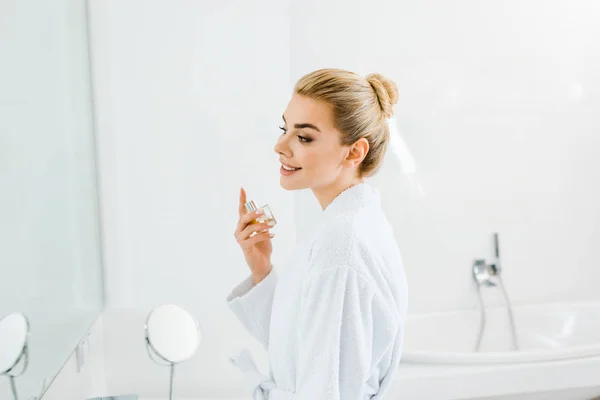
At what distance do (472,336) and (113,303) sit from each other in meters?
1.66

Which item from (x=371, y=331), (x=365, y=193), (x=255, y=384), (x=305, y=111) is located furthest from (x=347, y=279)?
(x=255, y=384)

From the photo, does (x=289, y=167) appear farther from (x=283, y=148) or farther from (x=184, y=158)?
(x=184, y=158)

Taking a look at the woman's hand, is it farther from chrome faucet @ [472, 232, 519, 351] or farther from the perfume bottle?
chrome faucet @ [472, 232, 519, 351]

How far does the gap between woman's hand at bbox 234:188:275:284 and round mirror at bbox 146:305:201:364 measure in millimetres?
234

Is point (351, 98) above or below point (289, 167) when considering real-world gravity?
above

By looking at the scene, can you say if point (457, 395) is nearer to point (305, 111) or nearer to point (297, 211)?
point (297, 211)

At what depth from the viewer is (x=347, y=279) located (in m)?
1.21

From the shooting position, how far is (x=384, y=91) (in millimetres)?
1424

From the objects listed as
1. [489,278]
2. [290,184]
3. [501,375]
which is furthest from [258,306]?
[489,278]

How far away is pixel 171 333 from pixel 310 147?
67cm

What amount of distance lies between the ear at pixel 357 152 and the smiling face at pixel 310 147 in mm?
12

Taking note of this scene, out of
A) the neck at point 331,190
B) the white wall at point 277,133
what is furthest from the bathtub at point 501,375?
the neck at point 331,190

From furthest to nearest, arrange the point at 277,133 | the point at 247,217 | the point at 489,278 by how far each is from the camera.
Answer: the point at 489,278 → the point at 277,133 → the point at 247,217

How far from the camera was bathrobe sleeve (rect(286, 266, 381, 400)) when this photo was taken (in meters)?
1.18
